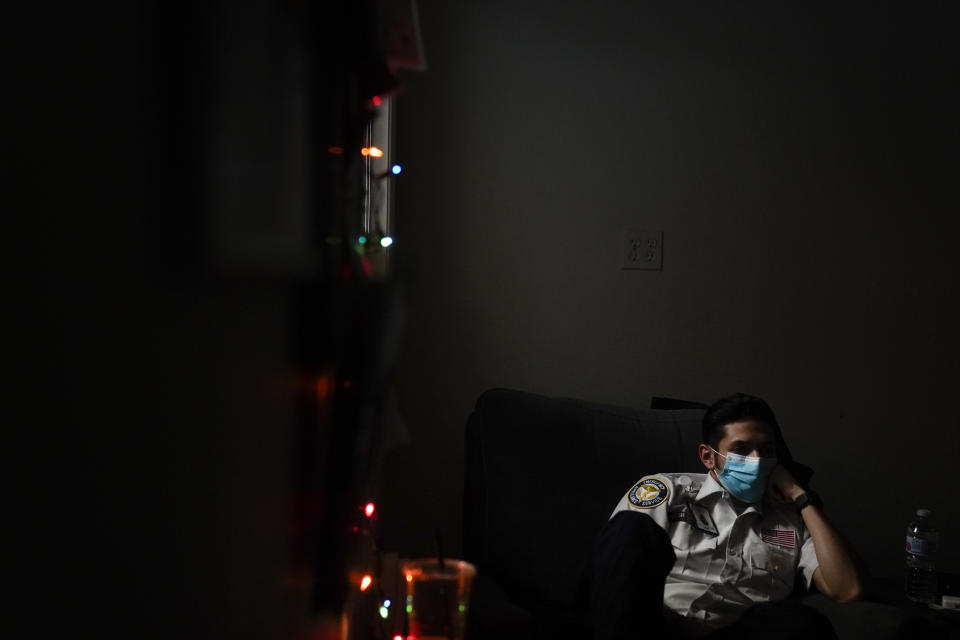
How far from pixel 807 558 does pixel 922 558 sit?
2.49ft

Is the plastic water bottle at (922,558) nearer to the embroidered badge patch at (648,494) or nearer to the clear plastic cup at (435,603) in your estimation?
the embroidered badge patch at (648,494)

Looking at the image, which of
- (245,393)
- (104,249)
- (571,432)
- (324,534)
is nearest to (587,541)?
(571,432)

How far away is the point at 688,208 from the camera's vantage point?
2.53 meters

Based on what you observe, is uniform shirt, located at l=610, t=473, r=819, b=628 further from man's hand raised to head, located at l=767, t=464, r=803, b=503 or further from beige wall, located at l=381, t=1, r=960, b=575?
beige wall, located at l=381, t=1, r=960, b=575

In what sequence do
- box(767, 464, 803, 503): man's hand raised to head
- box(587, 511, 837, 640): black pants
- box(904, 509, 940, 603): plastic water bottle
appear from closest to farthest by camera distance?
box(587, 511, 837, 640): black pants → box(767, 464, 803, 503): man's hand raised to head → box(904, 509, 940, 603): plastic water bottle

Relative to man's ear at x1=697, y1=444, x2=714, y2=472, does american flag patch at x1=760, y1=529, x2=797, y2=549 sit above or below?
below

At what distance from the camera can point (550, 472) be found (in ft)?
6.51

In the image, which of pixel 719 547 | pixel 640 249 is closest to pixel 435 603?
pixel 719 547

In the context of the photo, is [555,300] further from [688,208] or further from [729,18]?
[729,18]

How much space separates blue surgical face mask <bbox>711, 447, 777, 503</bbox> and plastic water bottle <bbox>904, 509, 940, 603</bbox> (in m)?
0.51

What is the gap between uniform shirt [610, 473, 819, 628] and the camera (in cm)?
177

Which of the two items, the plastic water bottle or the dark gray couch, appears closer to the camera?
the dark gray couch

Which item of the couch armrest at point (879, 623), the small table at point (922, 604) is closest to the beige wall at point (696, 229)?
the small table at point (922, 604)

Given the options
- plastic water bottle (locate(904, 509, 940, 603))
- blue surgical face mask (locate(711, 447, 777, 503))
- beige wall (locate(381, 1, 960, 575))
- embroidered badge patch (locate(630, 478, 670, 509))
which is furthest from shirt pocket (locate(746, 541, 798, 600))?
beige wall (locate(381, 1, 960, 575))
